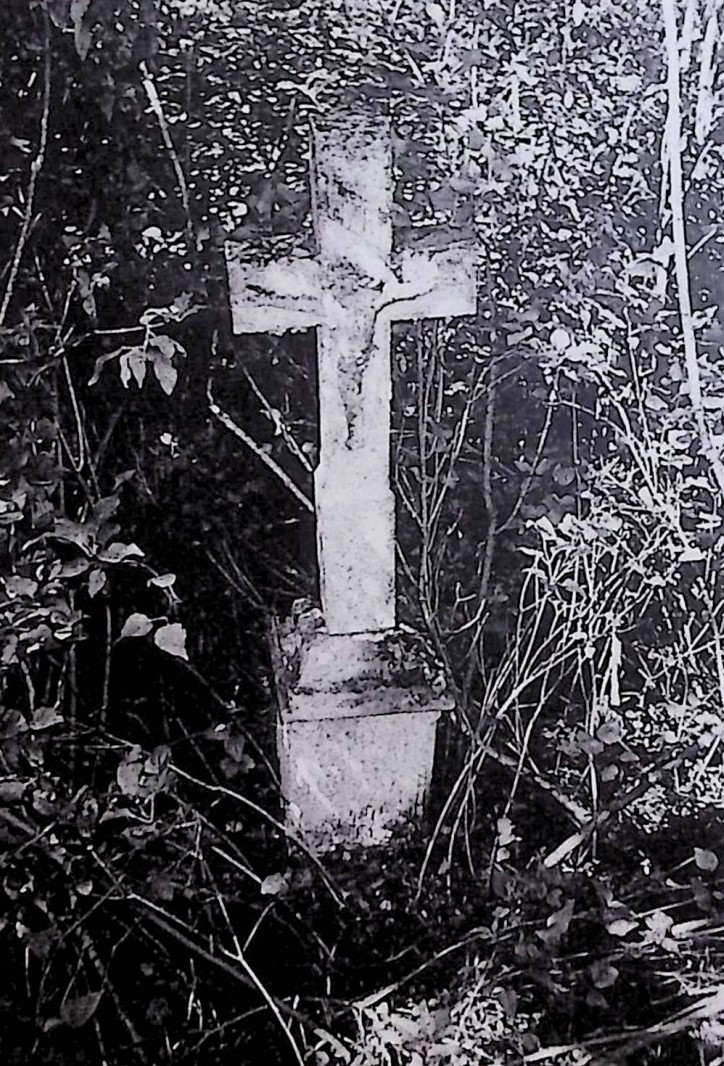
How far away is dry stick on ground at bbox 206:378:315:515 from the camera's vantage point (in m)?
1.22

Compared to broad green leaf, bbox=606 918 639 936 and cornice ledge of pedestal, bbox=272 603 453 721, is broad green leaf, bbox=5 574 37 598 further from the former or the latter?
broad green leaf, bbox=606 918 639 936

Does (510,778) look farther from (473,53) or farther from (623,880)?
(473,53)

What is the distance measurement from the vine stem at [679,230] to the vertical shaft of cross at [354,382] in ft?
0.95

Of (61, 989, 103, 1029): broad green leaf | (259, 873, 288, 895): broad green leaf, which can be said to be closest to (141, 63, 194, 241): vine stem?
(259, 873, 288, 895): broad green leaf

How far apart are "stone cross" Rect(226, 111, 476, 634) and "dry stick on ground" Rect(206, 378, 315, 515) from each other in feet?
0.06

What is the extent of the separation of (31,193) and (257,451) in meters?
0.32

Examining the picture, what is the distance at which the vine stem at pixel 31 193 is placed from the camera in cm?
116

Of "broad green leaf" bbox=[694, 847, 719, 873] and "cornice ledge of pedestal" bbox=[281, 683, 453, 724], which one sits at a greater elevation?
"cornice ledge of pedestal" bbox=[281, 683, 453, 724]

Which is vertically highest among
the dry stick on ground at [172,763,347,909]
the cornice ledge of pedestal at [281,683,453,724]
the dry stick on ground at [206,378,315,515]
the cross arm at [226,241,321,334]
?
the cross arm at [226,241,321,334]

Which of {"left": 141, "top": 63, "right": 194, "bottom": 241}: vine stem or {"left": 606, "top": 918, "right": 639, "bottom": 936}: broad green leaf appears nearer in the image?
{"left": 141, "top": 63, "right": 194, "bottom": 241}: vine stem

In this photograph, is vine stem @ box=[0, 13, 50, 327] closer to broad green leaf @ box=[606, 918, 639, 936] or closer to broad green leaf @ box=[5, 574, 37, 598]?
broad green leaf @ box=[5, 574, 37, 598]

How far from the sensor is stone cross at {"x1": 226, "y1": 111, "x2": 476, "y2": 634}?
1202mm

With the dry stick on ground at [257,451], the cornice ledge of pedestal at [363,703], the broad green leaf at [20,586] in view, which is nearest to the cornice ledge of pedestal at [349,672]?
the cornice ledge of pedestal at [363,703]

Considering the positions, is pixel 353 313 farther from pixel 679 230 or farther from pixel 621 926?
pixel 621 926
